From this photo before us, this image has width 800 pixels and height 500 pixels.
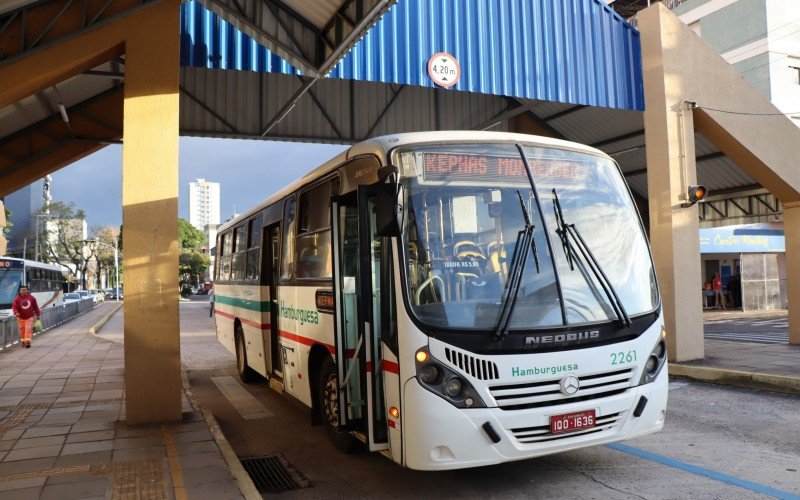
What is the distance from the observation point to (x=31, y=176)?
44.6 ft

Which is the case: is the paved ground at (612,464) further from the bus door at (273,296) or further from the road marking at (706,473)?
the bus door at (273,296)

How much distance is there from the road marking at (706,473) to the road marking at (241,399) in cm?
461

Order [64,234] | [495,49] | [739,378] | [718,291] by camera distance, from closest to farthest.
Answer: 1. [739,378]
2. [495,49]
3. [718,291]
4. [64,234]

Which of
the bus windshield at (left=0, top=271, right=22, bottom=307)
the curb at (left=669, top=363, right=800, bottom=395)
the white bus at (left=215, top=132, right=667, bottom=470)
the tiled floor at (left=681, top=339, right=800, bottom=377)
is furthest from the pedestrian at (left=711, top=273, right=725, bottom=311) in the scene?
the bus windshield at (left=0, top=271, right=22, bottom=307)

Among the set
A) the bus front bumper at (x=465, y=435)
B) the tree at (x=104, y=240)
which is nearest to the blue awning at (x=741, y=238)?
the bus front bumper at (x=465, y=435)

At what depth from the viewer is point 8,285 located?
27.2 m

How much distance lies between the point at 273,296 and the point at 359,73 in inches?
232

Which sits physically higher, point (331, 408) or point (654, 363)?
point (654, 363)

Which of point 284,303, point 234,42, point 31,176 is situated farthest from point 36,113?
point 284,303

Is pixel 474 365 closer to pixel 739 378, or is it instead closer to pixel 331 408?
pixel 331 408

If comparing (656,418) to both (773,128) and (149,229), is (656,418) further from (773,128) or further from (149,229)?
(773,128)

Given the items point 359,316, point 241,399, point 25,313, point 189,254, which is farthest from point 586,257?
point 189,254

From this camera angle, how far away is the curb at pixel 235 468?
15.8 ft

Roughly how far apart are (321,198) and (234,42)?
676 cm
